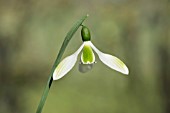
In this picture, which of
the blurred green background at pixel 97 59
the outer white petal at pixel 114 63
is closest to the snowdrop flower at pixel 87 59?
the outer white petal at pixel 114 63

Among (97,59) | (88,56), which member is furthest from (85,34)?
(97,59)

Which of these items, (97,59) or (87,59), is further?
(97,59)

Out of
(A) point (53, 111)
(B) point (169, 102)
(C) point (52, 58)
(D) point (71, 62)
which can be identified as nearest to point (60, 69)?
(D) point (71, 62)

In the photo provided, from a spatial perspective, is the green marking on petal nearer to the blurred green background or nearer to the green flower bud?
the green flower bud

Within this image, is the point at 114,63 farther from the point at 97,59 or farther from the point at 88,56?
the point at 97,59

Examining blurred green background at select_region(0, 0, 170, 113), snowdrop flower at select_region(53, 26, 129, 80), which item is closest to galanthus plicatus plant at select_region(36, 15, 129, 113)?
snowdrop flower at select_region(53, 26, 129, 80)

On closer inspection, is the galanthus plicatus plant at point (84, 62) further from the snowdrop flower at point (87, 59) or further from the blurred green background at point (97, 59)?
the blurred green background at point (97, 59)

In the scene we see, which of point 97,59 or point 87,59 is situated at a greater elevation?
point 97,59

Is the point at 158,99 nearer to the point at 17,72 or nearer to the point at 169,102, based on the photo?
the point at 169,102
